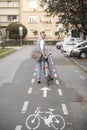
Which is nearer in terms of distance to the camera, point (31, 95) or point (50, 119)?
point (50, 119)

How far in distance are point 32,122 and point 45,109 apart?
1.79 m

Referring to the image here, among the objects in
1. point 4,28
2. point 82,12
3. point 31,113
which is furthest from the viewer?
point 4,28

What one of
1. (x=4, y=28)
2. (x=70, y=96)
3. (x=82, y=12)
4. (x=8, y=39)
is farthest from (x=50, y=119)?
(x=4, y=28)

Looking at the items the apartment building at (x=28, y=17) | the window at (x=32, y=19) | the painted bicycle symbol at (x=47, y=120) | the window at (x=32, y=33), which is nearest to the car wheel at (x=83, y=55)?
the painted bicycle symbol at (x=47, y=120)

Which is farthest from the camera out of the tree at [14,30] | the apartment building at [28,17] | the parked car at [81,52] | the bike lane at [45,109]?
the apartment building at [28,17]

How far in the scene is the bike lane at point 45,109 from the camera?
10.1 m

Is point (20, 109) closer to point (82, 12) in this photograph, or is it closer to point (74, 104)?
point (74, 104)

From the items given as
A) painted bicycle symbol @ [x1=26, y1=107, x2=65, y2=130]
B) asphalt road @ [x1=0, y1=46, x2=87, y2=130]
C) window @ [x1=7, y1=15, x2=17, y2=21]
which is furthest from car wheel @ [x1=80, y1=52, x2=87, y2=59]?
window @ [x1=7, y1=15, x2=17, y2=21]

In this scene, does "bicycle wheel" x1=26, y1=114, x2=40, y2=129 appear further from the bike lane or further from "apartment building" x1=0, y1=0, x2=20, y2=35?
"apartment building" x1=0, y1=0, x2=20, y2=35

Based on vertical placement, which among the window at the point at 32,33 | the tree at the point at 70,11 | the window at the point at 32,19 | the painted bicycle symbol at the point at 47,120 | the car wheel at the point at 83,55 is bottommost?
the window at the point at 32,33

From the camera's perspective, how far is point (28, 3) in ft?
336

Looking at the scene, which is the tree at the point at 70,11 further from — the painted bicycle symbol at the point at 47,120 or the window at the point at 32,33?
the window at the point at 32,33

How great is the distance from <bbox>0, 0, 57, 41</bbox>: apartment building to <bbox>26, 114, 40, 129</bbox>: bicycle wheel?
290ft

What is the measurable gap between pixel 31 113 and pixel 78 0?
93.5ft
